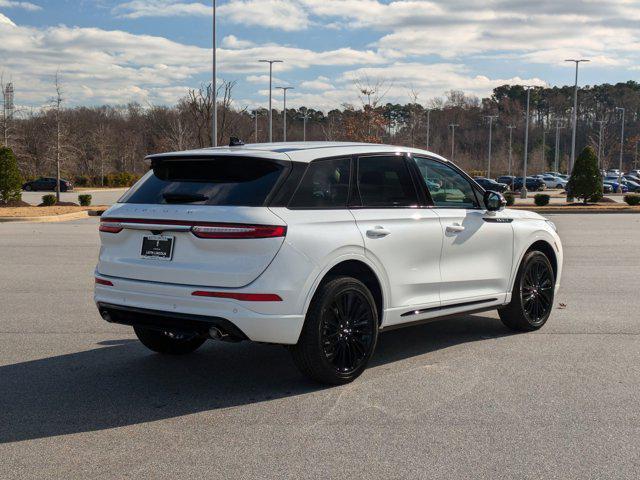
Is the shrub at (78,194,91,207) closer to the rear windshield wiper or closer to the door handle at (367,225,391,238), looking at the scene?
the rear windshield wiper

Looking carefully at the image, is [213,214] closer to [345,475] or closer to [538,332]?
[345,475]

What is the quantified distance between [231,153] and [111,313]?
153 centimetres

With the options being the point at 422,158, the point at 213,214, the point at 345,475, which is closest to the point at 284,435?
the point at 345,475

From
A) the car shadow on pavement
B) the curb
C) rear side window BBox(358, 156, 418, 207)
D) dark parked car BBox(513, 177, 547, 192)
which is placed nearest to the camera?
the car shadow on pavement

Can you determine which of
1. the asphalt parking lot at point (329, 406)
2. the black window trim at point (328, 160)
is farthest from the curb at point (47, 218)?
the black window trim at point (328, 160)

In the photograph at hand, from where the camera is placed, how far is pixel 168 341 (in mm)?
6691

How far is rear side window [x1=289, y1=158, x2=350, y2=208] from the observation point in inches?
219

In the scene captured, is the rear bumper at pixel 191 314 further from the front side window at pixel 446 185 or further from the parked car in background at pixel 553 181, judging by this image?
the parked car in background at pixel 553 181

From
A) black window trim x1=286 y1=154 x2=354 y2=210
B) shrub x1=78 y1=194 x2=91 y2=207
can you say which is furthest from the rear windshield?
shrub x1=78 y1=194 x2=91 y2=207

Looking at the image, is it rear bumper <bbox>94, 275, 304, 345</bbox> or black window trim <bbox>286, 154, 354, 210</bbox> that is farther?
black window trim <bbox>286, 154, 354, 210</bbox>

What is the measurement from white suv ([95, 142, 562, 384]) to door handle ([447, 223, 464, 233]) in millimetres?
14

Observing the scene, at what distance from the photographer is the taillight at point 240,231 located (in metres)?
5.15

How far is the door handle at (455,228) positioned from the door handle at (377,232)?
88 cm

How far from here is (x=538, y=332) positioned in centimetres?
780
